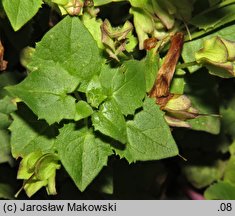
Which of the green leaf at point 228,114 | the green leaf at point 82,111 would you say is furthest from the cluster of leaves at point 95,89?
the green leaf at point 228,114

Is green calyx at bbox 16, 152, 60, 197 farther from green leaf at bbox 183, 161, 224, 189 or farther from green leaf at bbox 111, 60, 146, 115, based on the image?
green leaf at bbox 183, 161, 224, 189

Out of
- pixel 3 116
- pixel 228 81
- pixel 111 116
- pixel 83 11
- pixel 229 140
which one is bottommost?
pixel 229 140

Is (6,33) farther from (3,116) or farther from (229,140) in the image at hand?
(229,140)

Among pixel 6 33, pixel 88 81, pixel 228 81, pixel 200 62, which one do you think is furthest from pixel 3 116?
pixel 228 81

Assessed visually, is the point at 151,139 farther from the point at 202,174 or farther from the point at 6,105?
the point at 202,174

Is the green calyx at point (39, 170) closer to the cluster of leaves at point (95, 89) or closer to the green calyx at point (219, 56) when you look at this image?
the cluster of leaves at point (95, 89)

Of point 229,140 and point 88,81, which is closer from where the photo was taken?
point 88,81

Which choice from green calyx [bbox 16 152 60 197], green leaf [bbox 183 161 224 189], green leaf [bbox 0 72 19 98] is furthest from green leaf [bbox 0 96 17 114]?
green leaf [bbox 183 161 224 189]
